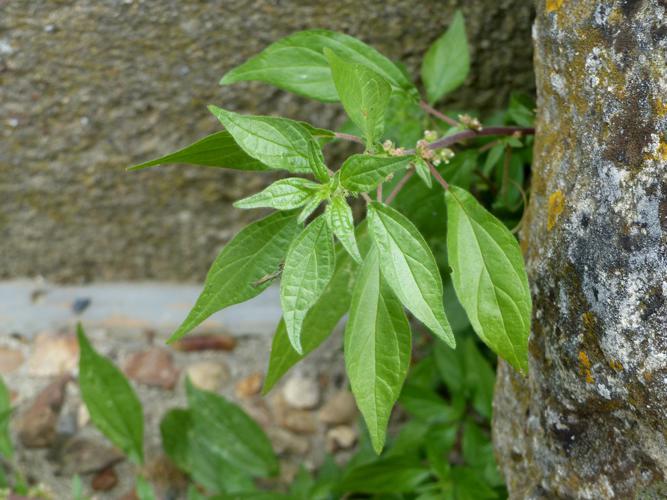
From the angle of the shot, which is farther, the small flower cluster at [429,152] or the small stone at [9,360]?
the small stone at [9,360]

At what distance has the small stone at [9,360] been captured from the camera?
1.91 m

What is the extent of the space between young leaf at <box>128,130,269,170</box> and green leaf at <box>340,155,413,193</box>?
139mm

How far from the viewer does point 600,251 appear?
0.98 metres

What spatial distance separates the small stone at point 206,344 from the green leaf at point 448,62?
78 cm

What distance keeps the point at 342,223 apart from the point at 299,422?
1018 millimetres

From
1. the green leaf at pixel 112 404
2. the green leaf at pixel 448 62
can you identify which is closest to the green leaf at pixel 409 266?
the green leaf at pixel 448 62

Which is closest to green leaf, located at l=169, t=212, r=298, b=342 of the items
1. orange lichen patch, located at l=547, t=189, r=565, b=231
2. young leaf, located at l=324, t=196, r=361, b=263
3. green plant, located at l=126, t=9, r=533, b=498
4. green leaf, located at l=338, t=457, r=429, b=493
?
green plant, located at l=126, t=9, r=533, b=498

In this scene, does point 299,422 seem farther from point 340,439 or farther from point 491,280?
point 491,280

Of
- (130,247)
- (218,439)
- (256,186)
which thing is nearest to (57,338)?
(130,247)

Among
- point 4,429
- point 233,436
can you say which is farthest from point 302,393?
point 4,429

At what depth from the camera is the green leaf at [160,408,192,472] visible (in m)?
1.76

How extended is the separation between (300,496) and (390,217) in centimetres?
87

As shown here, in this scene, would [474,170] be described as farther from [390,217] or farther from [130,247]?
[130,247]

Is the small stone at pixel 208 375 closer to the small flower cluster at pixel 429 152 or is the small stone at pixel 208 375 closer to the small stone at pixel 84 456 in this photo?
the small stone at pixel 84 456
